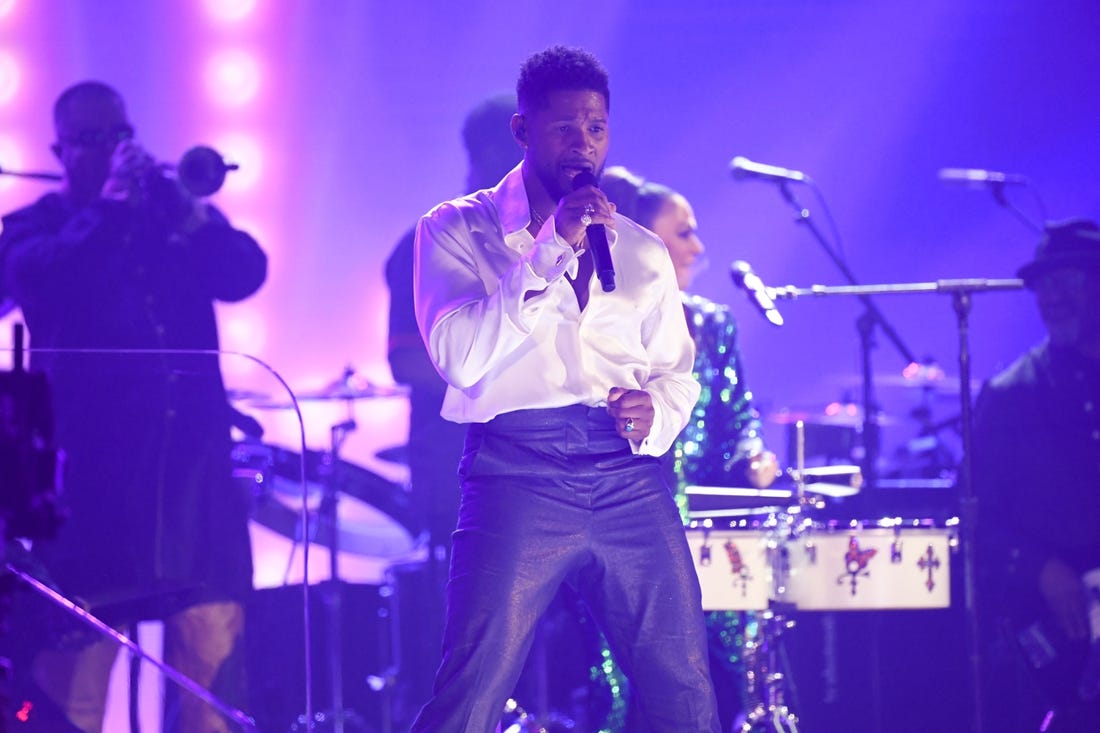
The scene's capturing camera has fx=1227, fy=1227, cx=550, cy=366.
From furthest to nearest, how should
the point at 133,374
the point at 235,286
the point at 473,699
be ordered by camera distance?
the point at 235,286
the point at 133,374
the point at 473,699

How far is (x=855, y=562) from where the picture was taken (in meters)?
4.46

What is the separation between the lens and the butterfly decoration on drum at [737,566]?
170 inches

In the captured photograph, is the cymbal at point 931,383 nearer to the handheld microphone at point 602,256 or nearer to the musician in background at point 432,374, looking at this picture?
the musician in background at point 432,374

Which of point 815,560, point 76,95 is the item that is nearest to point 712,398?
point 815,560

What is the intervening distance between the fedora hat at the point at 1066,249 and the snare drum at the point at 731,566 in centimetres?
207

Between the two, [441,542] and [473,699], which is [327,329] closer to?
[441,542]

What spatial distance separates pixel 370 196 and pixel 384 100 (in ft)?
1.81

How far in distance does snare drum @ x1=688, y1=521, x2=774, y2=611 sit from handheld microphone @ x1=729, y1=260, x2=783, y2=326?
30.0 inches

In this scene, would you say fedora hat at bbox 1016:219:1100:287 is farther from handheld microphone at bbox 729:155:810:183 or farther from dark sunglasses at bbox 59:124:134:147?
dark sunglasses at bbox 59:124:134:147

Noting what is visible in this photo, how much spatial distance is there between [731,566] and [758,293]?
38.2 inches

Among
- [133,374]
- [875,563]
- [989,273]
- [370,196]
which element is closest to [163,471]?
[133,374]

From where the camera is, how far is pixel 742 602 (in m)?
4.33

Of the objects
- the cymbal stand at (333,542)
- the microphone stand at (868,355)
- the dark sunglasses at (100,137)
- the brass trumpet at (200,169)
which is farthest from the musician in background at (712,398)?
the dark sunglasses at (100,137)

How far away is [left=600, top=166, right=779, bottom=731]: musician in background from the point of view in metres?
4.66
